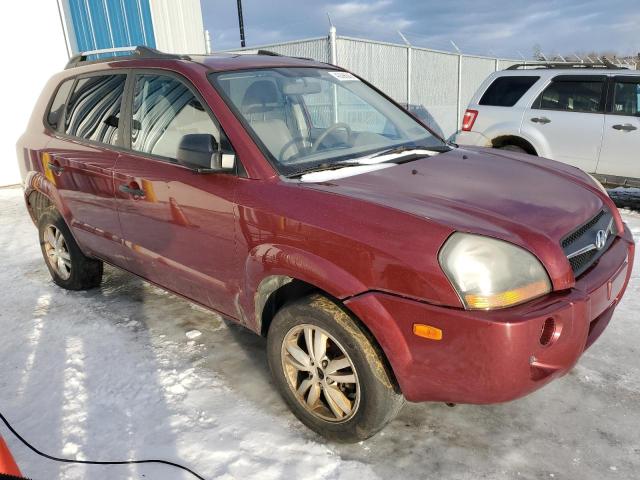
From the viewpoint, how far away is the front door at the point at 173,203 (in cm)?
269

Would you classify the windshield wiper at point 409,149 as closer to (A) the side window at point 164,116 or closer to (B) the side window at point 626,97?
(A) the side window at point 164,116

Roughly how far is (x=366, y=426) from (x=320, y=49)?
31.2ft

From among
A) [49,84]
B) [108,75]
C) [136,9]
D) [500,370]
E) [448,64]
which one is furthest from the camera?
[448,64]

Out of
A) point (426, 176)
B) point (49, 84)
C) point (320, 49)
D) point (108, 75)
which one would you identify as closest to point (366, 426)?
point (426, 176)

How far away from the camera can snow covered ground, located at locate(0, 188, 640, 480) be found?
2289 mm

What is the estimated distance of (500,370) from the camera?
1.88 meters

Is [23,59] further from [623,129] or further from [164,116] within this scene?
[623,129]

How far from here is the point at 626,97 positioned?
663cm

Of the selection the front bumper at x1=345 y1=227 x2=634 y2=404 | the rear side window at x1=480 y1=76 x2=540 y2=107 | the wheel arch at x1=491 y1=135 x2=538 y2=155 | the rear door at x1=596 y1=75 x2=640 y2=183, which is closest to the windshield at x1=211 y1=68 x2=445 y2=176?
the front bumper at x1=345 y1=227 x2=634 y2=404

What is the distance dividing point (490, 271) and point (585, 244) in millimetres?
666

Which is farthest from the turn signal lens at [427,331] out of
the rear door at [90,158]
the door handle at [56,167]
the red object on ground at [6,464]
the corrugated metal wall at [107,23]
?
the corrugated metal wall at [107,23]

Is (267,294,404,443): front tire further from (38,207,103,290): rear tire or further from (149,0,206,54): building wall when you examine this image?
(149,0,206,54): building wall

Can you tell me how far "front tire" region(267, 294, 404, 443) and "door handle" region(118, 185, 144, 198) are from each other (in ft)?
4.10

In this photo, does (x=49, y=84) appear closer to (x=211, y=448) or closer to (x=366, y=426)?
(x=211, y=448)
